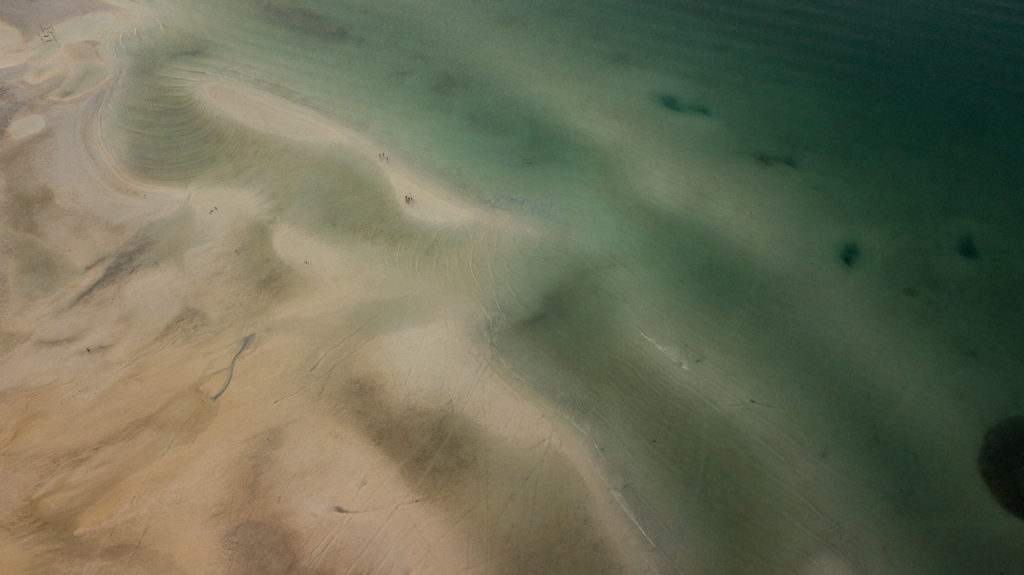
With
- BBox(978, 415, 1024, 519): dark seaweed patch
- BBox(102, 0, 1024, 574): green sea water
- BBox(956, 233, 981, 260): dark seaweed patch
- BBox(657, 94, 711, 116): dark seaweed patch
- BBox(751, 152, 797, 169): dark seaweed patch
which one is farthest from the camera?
BBox(657, 94, 711, 116): dark seaweed patch

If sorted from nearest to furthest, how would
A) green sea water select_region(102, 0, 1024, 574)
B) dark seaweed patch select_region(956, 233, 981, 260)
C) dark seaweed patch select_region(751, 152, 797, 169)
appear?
green sea water select_region(102, 0, 1024, 574)
dark seaweed patch select_region(956, 233, 981, 260)
dark seaweed patch select_region(751, 152, 797, 169)

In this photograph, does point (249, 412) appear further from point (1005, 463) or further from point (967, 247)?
point (967, 247)

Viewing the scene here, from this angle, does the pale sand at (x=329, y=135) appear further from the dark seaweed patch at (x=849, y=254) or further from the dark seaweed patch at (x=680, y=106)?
the dark seaweed patch at (x=849, y=254)

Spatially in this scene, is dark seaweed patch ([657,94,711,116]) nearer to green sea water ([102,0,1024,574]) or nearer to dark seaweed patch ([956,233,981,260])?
green sea water ([102,0,1024,574])

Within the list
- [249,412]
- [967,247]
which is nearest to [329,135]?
[249,412]

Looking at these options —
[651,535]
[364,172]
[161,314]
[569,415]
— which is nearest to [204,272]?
[161,314]

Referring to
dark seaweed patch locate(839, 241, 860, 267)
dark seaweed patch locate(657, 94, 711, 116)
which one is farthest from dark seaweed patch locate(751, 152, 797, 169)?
dark seaweed patch locate(839, 241, 860, 267)

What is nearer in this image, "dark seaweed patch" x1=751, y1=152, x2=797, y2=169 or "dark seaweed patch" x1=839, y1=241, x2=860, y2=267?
"dark seaweed patch" x1=839, y1=241, x2=860, y2=267
